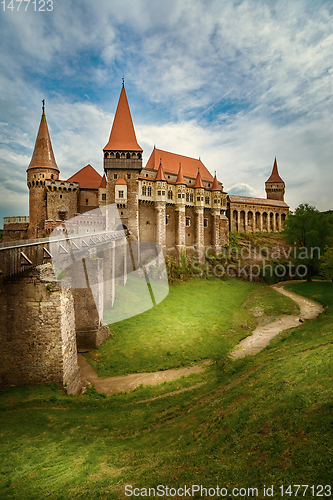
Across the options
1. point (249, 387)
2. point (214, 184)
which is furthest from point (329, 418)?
point (214, 184)

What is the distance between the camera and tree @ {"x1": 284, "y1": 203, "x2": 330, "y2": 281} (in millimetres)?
39312

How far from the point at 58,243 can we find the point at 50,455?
9445mm

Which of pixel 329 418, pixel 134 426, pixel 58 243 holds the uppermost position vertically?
pixel 58 243

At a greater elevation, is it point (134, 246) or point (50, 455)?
point (134, 246)

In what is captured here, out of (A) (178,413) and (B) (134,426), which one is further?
(A) (178,413)

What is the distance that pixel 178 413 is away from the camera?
10.6 meters

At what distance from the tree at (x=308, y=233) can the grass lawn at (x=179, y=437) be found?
32800 mm

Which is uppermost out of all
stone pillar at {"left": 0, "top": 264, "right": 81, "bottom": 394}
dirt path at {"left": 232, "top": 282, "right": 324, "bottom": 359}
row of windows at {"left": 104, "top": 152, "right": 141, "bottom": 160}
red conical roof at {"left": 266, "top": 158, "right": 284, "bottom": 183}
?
red conical roof at {"left": 266, "top": 158, "right": 284, "bottom": 183}

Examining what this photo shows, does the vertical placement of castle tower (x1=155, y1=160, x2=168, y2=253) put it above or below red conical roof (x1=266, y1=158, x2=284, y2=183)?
below

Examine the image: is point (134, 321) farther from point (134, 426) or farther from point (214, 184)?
point (214, 184)

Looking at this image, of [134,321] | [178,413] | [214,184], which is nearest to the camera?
[178,413]

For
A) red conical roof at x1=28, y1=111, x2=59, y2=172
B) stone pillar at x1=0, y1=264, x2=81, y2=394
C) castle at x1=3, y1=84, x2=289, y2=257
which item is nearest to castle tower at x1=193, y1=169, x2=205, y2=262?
castle at x1=3, y1=84, x2=289, y2=257

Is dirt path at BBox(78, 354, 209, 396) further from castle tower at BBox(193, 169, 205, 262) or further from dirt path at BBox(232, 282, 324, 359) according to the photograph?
castle tower at BBox(193, 169, 205, 262)

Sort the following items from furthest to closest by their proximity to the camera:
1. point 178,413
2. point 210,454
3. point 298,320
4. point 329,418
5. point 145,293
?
point 145,293 → point 298,320 → point 178,413 → point 210,454 → point 329,418
